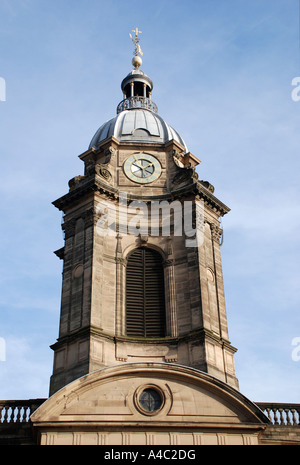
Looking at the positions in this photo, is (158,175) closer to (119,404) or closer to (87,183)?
(87,183)

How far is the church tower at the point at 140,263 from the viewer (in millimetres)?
25594

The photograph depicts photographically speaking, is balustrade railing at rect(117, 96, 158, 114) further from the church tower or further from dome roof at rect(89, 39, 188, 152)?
the church tower

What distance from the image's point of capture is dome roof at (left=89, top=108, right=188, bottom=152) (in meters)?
32.8

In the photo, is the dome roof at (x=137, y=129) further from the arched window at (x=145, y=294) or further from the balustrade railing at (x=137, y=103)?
the arched window at (x=145, y=294)

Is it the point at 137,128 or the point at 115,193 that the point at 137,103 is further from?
the point at 115,193

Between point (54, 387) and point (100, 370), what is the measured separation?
325 centimetres

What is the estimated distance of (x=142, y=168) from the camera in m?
31.5

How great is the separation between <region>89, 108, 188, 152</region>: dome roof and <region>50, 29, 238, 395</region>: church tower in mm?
85

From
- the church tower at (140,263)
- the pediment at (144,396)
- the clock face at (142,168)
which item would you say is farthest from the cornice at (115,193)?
the pediment at (144,396)

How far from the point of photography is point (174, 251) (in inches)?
1125

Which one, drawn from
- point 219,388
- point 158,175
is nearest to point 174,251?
point 158,175

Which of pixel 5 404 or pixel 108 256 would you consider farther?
pixel 108 256

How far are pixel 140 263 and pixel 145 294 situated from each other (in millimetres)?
1549

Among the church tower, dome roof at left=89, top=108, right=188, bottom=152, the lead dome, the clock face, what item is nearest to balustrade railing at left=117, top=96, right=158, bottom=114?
the lead dome
